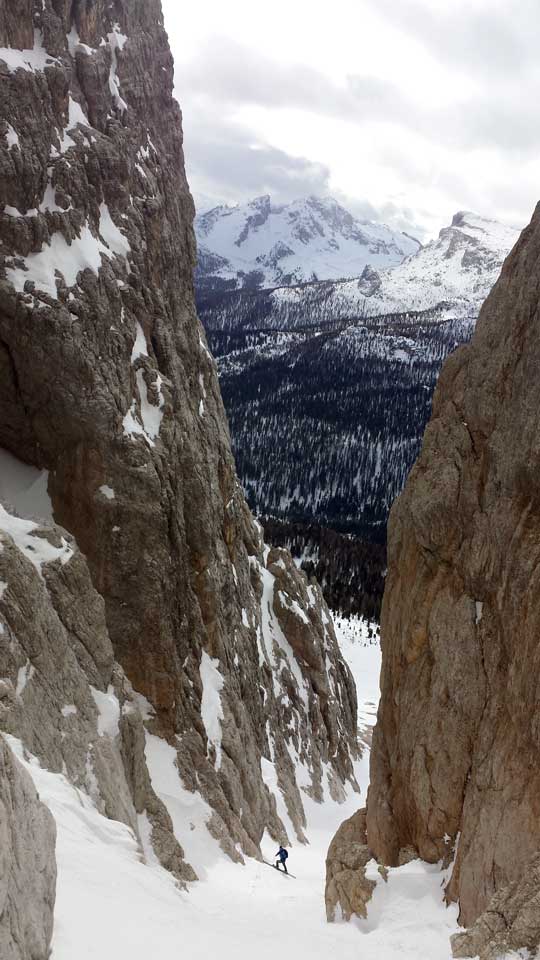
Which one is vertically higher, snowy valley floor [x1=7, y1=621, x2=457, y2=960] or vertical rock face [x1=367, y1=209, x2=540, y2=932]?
vertical rock face [x1=367, y1=209, x2=540, y2=932]

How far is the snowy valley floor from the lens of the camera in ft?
44.6

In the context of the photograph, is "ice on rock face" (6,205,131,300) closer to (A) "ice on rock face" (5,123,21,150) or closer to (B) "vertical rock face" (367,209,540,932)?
(A) "ice on rock face" (5,123,21,150)

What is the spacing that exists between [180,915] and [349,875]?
→ 15.9 feet

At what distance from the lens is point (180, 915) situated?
57.7 ft

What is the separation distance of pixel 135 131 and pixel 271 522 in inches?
6114

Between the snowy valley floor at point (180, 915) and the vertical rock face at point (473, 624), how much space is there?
119 cm

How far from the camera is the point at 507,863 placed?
48.5ft

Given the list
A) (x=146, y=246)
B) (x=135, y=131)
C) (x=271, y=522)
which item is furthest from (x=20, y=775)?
(x=271, y=522)

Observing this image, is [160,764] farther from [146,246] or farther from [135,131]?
[135,131]

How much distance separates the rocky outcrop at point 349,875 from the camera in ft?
60.5

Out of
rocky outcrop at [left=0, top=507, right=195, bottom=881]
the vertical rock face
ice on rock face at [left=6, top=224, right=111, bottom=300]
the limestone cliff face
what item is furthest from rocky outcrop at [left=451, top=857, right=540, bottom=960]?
ice on rock face at [left=6, top=224, right=111, bottom=300]

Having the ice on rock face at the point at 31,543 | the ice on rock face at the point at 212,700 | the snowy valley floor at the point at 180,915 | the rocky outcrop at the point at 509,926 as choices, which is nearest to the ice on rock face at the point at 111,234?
the ice on rock face at the point at 31,543

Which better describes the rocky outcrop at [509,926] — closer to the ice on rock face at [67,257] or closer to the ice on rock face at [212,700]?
the ice on rock face at [212,700]

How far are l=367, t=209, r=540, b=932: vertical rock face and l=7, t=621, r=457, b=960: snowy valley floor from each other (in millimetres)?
1193
